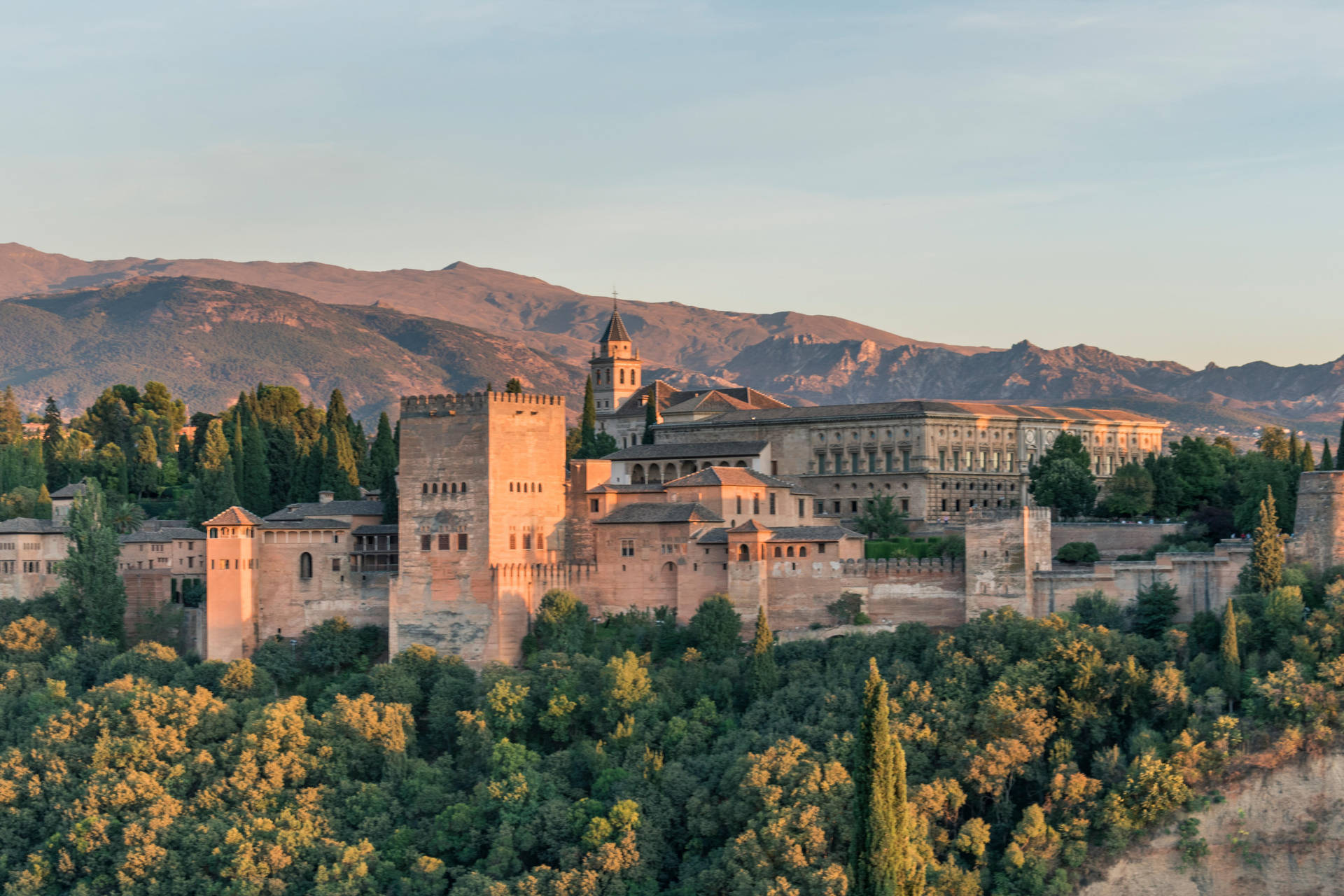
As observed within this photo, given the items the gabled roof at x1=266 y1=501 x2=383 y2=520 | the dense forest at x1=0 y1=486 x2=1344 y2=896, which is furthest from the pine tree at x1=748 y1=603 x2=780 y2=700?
the gabled roof at x1=266 y1=501 x2=383 y2=520

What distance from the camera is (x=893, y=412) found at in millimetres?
81062

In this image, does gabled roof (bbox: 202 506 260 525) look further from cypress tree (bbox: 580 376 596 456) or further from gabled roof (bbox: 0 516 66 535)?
cypress tree (bbox: 580 376 596 456)

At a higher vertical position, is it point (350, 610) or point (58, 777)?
point (350, 610)

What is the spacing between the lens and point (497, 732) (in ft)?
185

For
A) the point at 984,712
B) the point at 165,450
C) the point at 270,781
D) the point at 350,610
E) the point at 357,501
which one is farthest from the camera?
the point at 165,450

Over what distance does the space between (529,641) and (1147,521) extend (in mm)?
25639

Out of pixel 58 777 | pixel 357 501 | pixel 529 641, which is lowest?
pixel 58 777

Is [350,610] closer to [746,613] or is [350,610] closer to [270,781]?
[270,781]

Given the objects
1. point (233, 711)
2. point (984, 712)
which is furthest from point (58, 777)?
point (984, 712)

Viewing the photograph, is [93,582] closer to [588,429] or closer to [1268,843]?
[588,429]

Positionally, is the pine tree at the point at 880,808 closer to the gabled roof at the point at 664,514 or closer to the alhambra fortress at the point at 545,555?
the alhambra fortress at the point at 545,555

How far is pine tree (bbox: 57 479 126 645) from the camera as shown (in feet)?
219

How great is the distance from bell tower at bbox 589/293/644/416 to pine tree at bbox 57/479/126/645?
50.9 metres

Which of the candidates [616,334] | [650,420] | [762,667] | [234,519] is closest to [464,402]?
[234,519]
